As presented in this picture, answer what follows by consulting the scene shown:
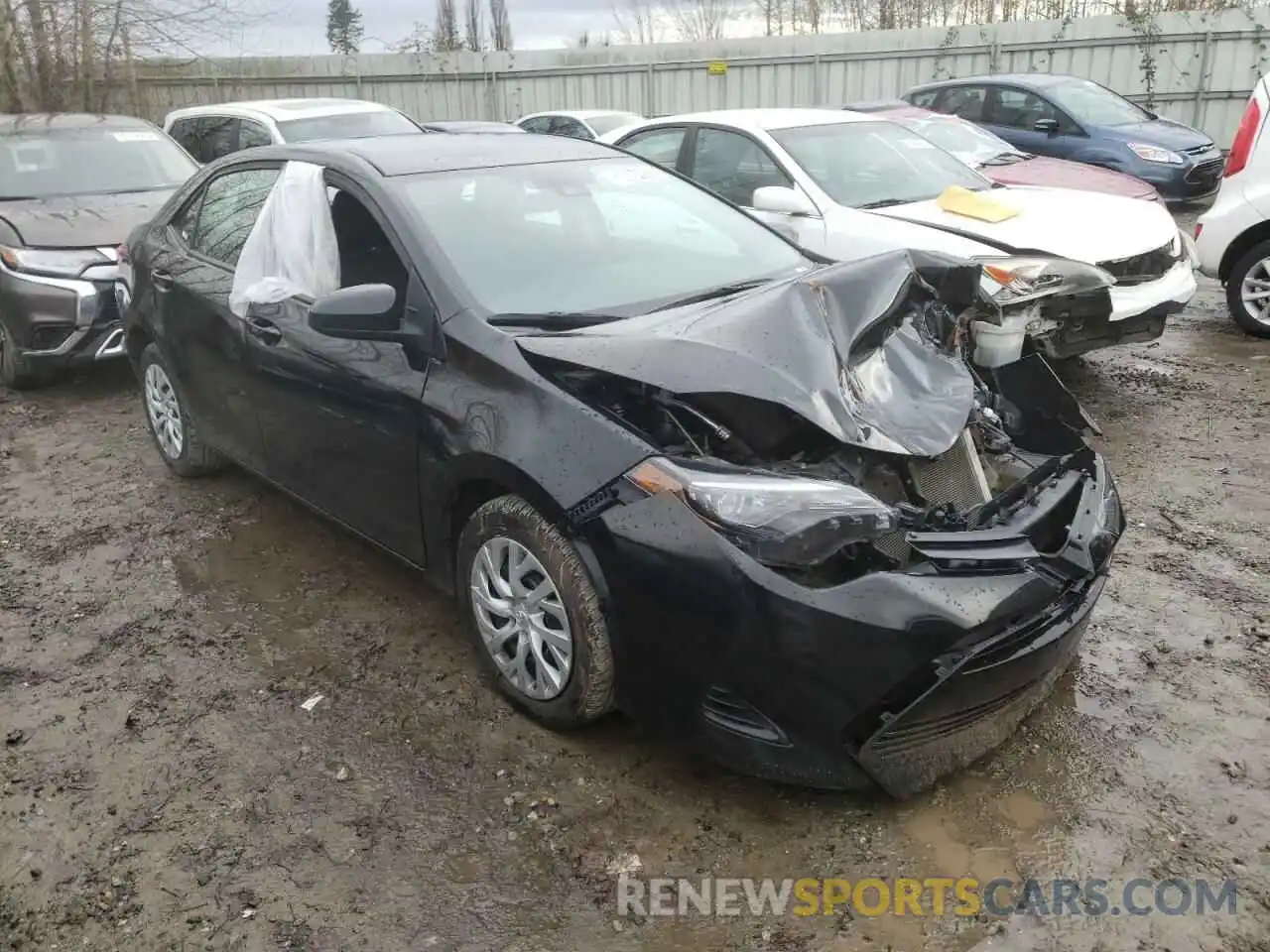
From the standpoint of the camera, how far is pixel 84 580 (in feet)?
13.9

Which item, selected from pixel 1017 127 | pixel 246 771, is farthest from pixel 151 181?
pixel 1017 127

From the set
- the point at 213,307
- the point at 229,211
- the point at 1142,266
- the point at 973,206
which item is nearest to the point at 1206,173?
the point at 1142,266

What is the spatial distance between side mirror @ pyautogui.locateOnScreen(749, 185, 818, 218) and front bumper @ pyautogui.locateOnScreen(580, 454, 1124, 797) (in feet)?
12.2

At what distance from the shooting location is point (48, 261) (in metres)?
6.44

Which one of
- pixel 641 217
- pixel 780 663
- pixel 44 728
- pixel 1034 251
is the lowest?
pixel 44 728

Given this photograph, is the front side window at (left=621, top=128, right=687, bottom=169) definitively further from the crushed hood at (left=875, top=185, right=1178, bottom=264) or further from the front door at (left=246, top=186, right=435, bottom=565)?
the front door at (left=246, top=186, right=435, bottom=565)

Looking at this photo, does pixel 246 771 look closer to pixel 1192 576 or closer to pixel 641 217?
pixel 641 217

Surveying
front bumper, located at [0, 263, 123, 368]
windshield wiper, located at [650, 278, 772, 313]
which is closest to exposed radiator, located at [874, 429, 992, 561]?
windshield wiper, located at [650, 278, 772, 313]

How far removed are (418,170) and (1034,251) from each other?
10.7 feet

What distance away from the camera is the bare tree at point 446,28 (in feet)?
83.2

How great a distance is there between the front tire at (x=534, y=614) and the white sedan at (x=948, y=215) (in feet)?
8.00

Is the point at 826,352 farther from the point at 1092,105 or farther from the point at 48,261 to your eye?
the point at 1092,105

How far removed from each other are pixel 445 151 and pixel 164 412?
2299mm

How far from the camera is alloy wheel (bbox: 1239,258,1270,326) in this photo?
6795 millimetres
